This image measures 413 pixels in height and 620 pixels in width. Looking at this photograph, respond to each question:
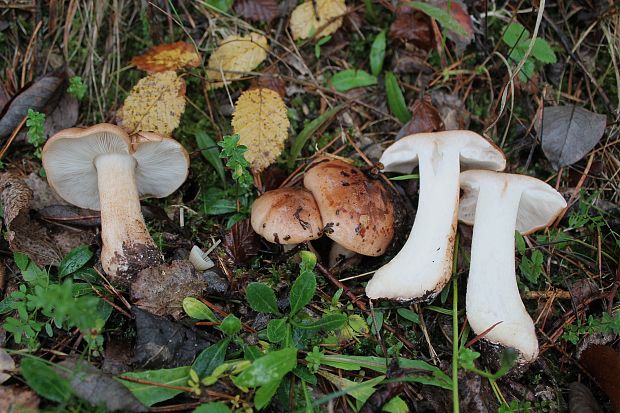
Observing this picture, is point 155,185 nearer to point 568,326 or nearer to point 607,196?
point 568,326

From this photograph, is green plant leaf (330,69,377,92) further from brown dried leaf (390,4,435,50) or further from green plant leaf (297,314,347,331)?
green plant leaf (297,314,347,331)

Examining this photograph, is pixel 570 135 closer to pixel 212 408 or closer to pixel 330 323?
pixel 330 323

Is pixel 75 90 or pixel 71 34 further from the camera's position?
pixel 71 34

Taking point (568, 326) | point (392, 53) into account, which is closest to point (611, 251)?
point (568, 326)

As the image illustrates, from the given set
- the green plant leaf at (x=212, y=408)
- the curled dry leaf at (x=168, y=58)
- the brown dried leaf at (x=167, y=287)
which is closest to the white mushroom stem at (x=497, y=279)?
the green plant leaf at (x=212, y=408)

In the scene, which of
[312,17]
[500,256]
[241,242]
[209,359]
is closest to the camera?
[209,359]

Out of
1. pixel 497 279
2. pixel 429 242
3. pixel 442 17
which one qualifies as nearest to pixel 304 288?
pixel 429 242
